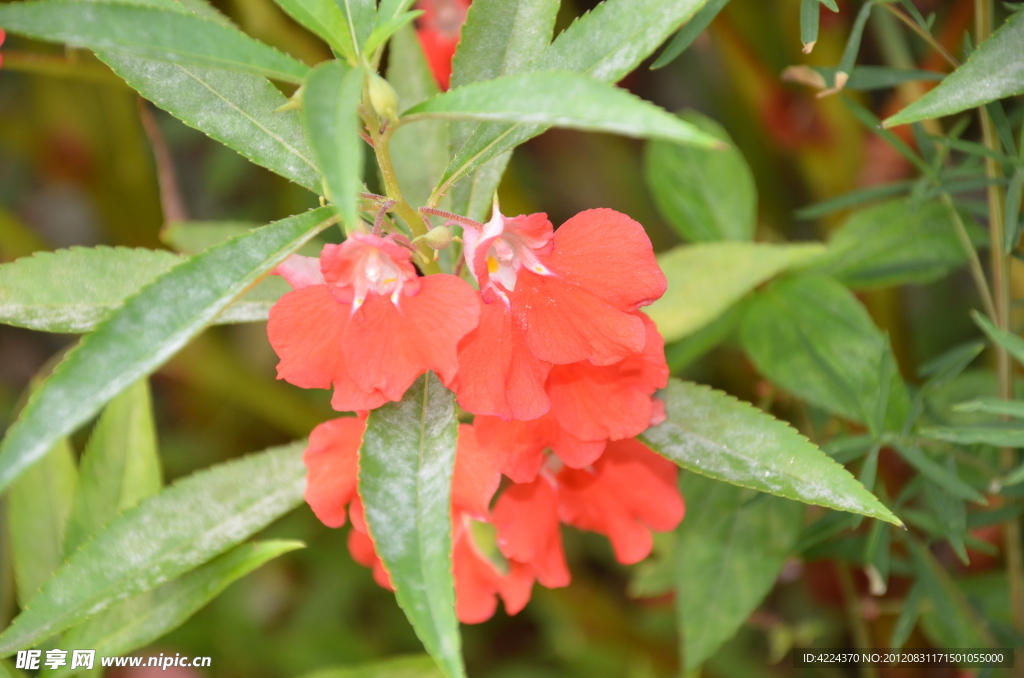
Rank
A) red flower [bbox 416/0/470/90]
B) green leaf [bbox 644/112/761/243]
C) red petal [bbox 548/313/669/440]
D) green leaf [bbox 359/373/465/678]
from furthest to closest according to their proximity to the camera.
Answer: red flower [bbox 416/0/470/90] < green leaf [bbox 644/112/761/243] < red petal [bbox 548/313/669/440] < green leaf [bbox 359/373/465/678]

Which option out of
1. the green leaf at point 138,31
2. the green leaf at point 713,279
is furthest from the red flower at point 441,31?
the green leaf at point 138,31

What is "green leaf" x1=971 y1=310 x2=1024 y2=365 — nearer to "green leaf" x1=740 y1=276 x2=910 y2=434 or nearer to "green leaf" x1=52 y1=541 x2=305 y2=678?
"green leaf" x1=740 y1=276 x2=910 y2=434

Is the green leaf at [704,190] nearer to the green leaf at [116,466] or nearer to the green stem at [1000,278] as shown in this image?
the green stem at [1000,278]

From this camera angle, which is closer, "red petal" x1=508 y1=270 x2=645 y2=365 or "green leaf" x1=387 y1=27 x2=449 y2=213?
"red petal" x1=508 y1=270 x2=645 y2=365

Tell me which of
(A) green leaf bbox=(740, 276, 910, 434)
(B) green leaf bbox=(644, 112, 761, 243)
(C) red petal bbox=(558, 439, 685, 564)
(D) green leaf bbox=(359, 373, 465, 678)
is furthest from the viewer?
(B) green leaf bbox=(644, 112, 761, 243)

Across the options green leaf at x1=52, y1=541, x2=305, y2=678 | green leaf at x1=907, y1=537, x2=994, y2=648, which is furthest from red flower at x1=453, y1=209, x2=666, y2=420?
green leaf at x1=907, y1=537, x2=994, y2=648

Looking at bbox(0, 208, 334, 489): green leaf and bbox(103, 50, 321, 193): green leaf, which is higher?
bbox(103, 50, 321, 193): green leaf

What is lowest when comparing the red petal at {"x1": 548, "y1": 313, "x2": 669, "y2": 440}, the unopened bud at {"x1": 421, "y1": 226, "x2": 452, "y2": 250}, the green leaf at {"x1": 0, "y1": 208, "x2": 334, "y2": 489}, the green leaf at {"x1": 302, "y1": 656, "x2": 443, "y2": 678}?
the green leaf at {"x1": 302, "y1": 656, "x2": 443, "y2": 678}
